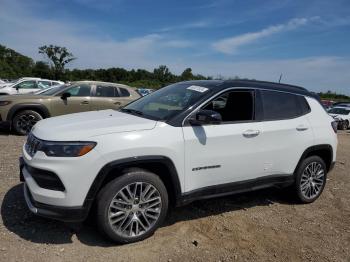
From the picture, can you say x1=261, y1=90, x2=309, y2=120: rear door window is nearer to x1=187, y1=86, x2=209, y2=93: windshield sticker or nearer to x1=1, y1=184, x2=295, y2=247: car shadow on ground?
x1=187, y1=86, x2=209, y2=93: windshield sticker

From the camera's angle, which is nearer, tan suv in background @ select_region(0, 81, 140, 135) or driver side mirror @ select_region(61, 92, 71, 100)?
tan suv in background @ select_region(0, 81, 140, 135)

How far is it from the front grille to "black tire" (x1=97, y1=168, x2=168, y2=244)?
0.80 m

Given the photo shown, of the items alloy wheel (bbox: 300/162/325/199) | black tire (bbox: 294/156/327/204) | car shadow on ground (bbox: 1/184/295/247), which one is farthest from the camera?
alloy wheel (bbox: 300/162/325/199)

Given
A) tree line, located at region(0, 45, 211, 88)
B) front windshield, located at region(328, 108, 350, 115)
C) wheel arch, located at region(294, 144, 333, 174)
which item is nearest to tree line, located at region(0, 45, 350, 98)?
tree line, located at region(0, 45, 211, 88)

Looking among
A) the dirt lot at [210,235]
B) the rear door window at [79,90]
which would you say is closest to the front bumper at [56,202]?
the dirt lot at [210,235]

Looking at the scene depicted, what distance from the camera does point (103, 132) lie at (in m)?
3.74

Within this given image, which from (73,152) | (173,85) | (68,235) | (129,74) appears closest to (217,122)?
(173,85)

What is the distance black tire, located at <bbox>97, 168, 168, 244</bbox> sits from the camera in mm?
3750

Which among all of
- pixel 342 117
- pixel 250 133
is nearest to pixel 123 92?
pixel 250 133

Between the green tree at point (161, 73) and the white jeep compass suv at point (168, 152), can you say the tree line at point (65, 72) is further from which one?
the white jeep compass suv at point (168, 152)

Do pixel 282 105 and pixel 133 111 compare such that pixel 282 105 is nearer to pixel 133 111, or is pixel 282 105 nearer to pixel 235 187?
pixel 235 187

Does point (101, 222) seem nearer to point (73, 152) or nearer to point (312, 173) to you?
point (73, 152)

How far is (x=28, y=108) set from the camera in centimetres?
982

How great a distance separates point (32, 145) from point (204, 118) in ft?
6.14
